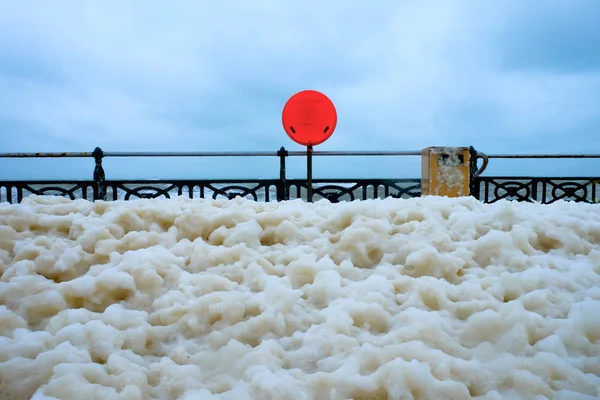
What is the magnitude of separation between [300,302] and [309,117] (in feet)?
15.4

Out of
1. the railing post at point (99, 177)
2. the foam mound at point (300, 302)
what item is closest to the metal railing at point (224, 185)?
the railing post at point (99, 177)

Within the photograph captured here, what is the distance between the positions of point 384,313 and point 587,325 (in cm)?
101

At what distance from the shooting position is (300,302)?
244cm

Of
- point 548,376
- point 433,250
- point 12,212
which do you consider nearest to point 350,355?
point 548,376

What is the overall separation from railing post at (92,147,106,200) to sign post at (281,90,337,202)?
303 centimetres

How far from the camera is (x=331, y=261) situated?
279 cm

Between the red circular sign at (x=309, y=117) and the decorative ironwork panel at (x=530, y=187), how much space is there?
2.94 m

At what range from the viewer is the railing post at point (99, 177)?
6809 millimetres

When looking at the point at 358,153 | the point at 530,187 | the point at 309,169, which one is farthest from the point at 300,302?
the point at 530,187

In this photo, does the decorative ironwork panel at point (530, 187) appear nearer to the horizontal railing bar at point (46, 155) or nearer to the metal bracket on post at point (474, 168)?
the metal bracket on post at point (474, 168)

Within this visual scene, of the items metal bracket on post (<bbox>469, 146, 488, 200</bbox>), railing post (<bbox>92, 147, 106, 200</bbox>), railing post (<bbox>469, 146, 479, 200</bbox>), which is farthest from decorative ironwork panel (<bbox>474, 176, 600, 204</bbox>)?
railing post (<bbox>92, 147, 106, 200</bbox>)

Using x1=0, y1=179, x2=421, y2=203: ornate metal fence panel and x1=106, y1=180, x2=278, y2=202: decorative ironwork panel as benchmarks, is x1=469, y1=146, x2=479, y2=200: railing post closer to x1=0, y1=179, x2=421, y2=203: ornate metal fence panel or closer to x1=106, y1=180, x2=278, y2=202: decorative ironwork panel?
x1=0, y1=179, x2=421, y2=203: ornate metal fence panel

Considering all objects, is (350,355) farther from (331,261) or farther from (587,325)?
(587,325)

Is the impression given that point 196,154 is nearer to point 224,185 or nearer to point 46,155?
point 224,185
